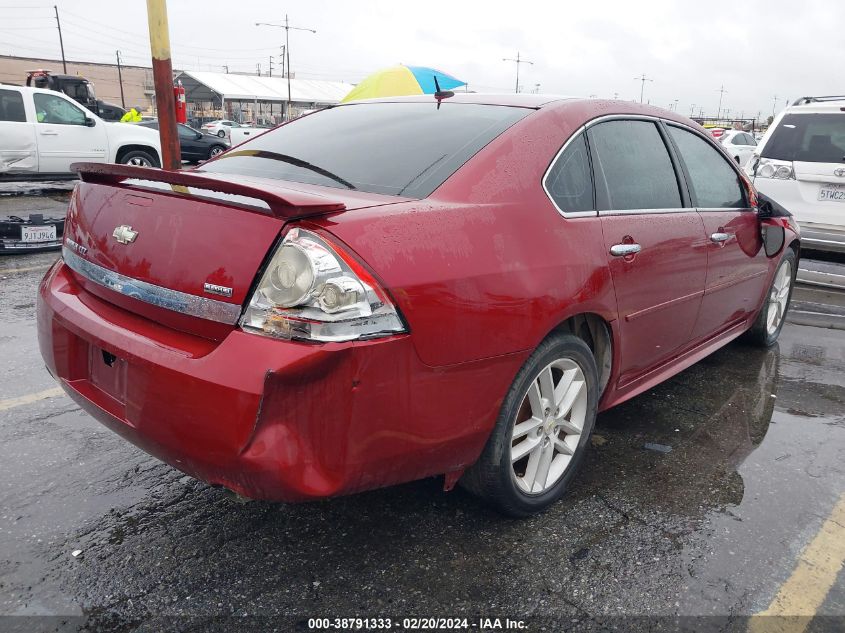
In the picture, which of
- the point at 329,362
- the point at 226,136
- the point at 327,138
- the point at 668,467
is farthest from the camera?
the point at 226,136

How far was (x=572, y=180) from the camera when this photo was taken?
2549mm

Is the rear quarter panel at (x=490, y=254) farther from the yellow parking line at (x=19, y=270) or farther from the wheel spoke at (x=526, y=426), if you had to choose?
the yellow parking line at (x=19, y=270)

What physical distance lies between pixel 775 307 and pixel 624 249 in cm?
261

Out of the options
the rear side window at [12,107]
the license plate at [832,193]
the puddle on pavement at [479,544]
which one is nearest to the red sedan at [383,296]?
the puddle on pavement at [479,544]

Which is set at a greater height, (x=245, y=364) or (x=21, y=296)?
(x=245, y=364)

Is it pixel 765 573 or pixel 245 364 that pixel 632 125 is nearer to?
pixel 765 573

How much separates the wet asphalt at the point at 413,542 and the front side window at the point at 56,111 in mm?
9938

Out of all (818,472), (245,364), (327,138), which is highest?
(327,138)

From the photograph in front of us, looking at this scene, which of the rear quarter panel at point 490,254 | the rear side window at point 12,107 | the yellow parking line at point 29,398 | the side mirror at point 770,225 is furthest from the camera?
the rear side window at point 12,107

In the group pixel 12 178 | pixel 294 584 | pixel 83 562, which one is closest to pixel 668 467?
pixel 294 584

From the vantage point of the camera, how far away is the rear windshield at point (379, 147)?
2.32 m

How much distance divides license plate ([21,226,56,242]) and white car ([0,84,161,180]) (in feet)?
15.2

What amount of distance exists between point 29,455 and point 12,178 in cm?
1005

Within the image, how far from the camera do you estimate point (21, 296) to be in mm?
5348
